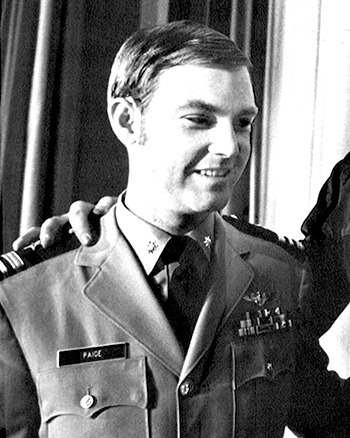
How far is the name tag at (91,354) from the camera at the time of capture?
63 centimetres

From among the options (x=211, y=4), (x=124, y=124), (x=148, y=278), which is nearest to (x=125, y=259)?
(x=148, y=278)

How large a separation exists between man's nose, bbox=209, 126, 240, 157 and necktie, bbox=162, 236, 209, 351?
10 cm

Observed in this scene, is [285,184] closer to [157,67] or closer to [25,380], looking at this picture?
[157,67]

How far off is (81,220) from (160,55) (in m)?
0.20

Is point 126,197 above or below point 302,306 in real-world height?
above

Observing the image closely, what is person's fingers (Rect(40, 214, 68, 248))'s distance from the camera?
0.65 metres

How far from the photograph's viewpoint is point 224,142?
624 millimetres

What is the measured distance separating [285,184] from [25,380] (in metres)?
0.37

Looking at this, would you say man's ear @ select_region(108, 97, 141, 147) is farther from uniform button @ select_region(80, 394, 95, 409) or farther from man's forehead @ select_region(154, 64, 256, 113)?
uniform button @ select_region(80, 394, 95, 409)

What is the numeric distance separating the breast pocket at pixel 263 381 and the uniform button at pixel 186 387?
0.18ft

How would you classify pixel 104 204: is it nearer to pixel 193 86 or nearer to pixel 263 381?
pixel 193 86

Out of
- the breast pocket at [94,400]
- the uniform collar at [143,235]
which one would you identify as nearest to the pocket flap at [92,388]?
the breast pocket at [94,400]

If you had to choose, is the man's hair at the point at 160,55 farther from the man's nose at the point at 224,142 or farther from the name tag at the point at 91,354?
the name tag at the point at 91,354

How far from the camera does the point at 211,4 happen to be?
666 millimetres
